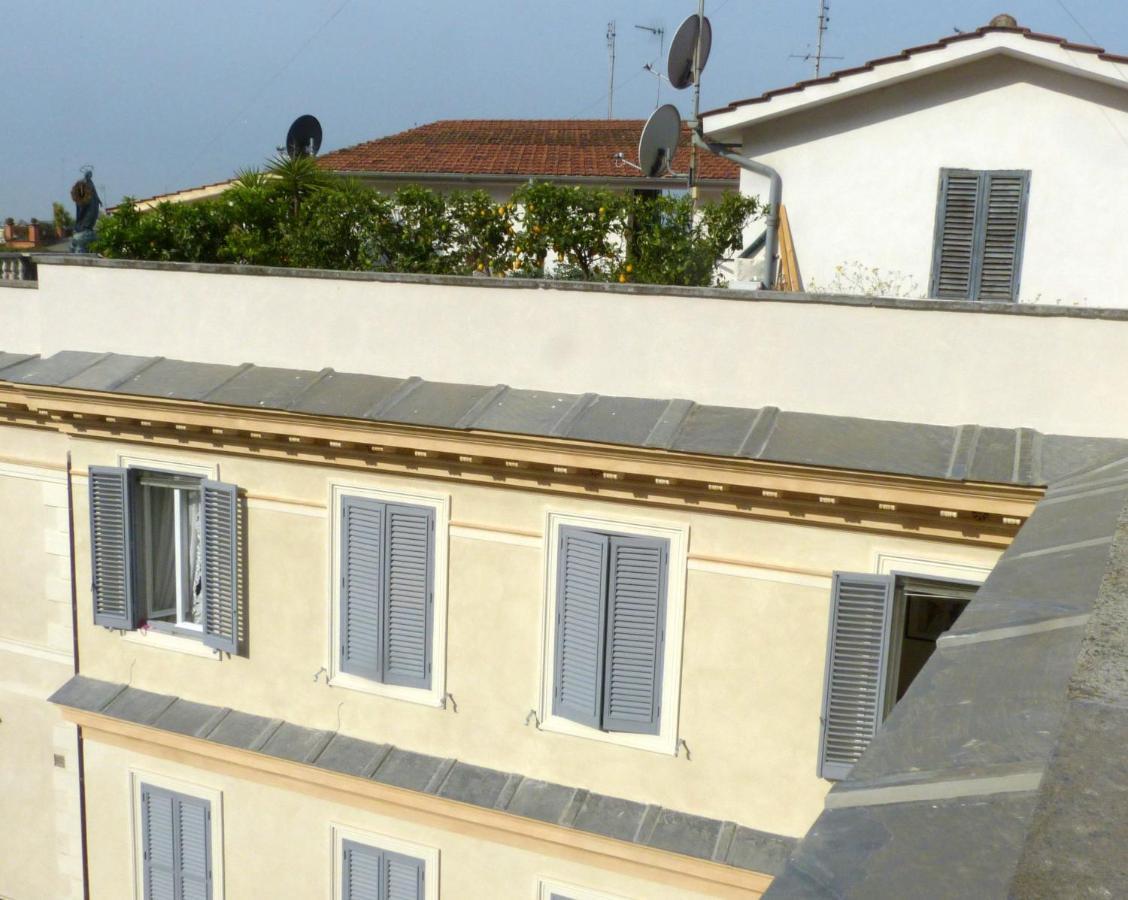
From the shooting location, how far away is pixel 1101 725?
1.99m

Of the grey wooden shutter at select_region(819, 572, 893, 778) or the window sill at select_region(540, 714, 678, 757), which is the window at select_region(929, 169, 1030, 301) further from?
the window sill at select_region(540, 714, 678, 757)

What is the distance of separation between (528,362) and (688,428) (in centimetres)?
166

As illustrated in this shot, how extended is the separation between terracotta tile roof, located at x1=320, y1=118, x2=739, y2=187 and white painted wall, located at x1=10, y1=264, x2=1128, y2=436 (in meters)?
10.4

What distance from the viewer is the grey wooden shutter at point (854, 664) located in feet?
26.6

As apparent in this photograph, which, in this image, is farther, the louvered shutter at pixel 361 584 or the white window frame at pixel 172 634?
the white window frame at pixel 172 634

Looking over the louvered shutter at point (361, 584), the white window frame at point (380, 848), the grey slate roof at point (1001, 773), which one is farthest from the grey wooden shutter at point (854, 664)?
the grey slate roof at point (1001, 773)

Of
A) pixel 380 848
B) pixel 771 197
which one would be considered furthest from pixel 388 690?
pixel 771 197

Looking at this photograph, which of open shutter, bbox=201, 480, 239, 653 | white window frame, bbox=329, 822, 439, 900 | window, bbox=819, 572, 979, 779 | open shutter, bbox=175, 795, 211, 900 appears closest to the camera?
window, bbox=819, 572, 979, 779

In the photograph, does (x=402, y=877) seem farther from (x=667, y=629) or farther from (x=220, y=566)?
(x=667, y=629)

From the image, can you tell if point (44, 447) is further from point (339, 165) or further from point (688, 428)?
point (339, 165)

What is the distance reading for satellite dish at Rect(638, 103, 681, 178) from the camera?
13.1 meters

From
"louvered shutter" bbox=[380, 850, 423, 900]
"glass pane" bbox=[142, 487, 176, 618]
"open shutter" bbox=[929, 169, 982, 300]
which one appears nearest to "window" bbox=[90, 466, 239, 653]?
"glass pane" bbox=[142, 487, 176, 618]

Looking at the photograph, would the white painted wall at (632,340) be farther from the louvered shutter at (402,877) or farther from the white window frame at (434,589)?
the louvered shutter at (402,877)

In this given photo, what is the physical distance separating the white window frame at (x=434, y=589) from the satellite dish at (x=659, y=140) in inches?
220
